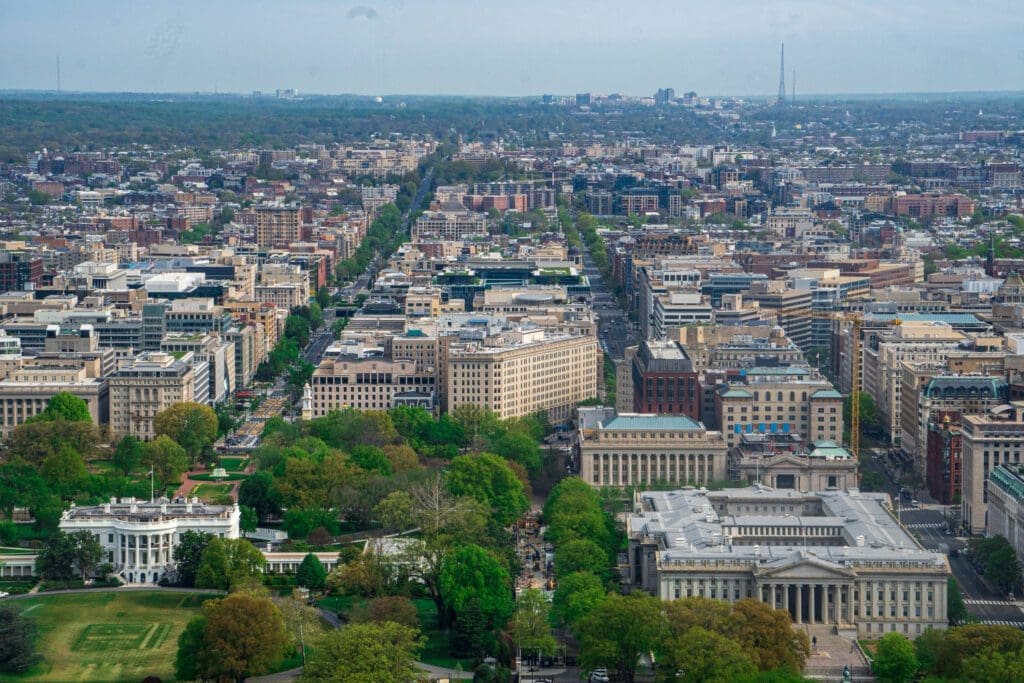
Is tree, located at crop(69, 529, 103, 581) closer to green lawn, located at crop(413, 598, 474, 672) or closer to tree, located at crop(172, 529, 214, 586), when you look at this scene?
tree, located at crop(172, 529, 214, 586)

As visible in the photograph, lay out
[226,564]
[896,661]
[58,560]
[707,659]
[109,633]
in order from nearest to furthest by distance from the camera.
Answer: [707,659], [896,661], [109,633], [226,564], [58,560]

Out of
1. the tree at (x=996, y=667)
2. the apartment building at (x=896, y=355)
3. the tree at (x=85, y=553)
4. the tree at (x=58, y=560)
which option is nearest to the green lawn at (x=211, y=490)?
the tree at (x=85, y=553)

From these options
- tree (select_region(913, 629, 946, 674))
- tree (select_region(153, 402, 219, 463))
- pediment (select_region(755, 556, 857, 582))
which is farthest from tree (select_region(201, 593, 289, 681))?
tree (select_region(153, 402, 219, 463))

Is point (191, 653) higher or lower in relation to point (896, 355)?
lower

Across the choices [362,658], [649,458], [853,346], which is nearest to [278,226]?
[853,346]

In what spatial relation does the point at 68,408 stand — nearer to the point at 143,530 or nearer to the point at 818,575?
the point at 143,530

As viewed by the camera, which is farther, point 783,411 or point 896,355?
point 896,355

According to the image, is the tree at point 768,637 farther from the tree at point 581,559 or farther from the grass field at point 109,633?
the grass field at point 109,633

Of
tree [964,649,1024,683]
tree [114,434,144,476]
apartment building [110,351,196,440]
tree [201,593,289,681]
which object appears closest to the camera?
tree [964,649,1024,683]
